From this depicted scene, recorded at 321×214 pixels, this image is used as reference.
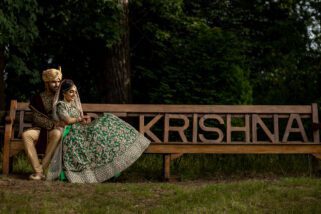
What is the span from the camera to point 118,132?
782 centimetres

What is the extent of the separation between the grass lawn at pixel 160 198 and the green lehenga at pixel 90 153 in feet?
1.14

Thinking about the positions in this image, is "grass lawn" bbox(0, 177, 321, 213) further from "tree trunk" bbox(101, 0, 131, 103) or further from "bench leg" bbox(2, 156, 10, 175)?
"tree trunk" bbox(101, 0, 131, 103)

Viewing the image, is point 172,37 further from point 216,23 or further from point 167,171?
point 167,171

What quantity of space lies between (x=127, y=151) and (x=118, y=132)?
0.29m

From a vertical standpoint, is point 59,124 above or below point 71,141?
above

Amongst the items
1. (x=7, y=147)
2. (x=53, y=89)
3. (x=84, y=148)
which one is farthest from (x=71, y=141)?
(x=7, y=147)

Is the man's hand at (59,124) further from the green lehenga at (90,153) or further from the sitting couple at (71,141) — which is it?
the green lehenga at (90,153)

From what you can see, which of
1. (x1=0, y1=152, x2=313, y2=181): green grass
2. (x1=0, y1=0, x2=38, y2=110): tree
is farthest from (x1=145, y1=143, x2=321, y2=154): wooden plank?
(x1=0, y1=0, x2=38, y2=110): tree

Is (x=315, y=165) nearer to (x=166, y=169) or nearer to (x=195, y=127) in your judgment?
(x=195, y=127)

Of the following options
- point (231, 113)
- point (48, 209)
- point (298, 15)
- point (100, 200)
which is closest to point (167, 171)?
point (231, 113)

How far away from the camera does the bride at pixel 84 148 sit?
7.58 metres

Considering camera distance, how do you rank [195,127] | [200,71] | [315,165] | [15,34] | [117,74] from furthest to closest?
1. [117,74]
2. [200,71]
3. [15,34]
4. [315,165]
5. [195,127]

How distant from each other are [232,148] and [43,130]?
9.05ft

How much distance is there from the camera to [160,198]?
6645 millimetres
